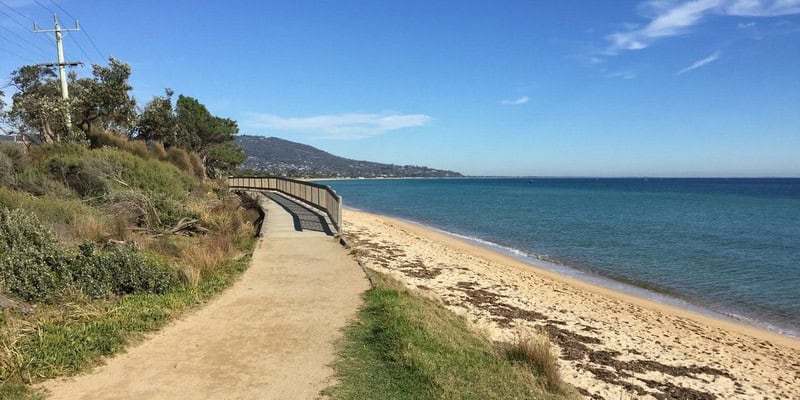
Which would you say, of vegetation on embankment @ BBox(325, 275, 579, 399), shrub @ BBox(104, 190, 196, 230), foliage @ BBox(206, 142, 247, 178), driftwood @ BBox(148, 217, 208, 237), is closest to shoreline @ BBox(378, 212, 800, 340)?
vegetation on embankment @ BBox(325, 275, 579, 399)

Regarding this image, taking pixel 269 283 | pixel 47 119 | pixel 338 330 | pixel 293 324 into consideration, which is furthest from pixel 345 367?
pixel 47 119

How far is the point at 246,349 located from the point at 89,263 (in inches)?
144

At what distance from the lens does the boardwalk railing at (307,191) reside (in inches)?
645

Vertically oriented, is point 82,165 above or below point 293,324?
above

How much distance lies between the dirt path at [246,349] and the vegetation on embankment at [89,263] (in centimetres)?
36

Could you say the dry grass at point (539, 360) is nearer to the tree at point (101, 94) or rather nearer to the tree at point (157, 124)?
the tree at point (101, 94)

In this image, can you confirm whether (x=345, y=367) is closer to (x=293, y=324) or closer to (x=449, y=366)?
(x=449, y=366)

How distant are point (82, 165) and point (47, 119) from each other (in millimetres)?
8494

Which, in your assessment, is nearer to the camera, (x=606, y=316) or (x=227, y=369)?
(x=227, y=369)

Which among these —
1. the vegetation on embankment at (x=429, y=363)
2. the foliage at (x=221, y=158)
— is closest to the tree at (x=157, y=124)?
the foliage at (x=221, y=158)

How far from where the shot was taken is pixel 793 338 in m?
10.6

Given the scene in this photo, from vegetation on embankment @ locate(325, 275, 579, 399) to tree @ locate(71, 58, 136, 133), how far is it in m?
20.2

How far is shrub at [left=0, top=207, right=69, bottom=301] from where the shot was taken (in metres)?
6.55

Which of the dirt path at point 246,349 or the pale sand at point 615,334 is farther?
the pale sand at point 615,334
